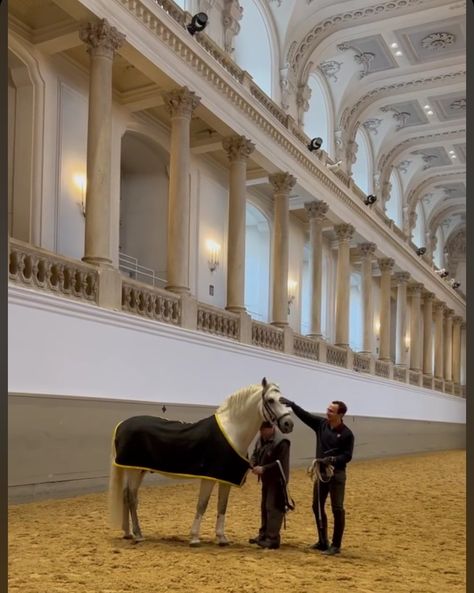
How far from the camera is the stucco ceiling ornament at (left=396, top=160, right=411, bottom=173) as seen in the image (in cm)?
3140

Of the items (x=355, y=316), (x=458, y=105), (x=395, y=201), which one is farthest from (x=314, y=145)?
(x=395, y=201)

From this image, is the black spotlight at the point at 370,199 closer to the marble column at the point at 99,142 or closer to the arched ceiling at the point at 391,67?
the arched ceiling at the point at 391,67

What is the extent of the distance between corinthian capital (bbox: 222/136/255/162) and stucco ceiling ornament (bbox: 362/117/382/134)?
1242 centimetres

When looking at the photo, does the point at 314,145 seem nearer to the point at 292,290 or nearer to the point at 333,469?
the point at 292,290

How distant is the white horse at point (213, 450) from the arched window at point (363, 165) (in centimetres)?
2234

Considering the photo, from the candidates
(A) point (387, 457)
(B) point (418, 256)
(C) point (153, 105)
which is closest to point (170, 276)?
(C) point (153, 105)

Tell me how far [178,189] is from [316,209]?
27.3 feet

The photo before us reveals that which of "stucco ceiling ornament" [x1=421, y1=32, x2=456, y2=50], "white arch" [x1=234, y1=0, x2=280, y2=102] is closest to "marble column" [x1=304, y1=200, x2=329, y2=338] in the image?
"white arch" [x1=234, y1=0, x2=280, y2=102]

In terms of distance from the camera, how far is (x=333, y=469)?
636 centimetres

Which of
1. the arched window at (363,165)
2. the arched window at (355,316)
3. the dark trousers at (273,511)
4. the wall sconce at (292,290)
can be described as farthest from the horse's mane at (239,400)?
the arched window at (355,316)

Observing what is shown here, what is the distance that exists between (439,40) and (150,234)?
38.1 ft

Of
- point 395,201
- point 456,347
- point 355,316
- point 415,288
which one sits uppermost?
point 395,201

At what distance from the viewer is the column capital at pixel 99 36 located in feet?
37.3

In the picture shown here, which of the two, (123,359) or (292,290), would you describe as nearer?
(123,359)
